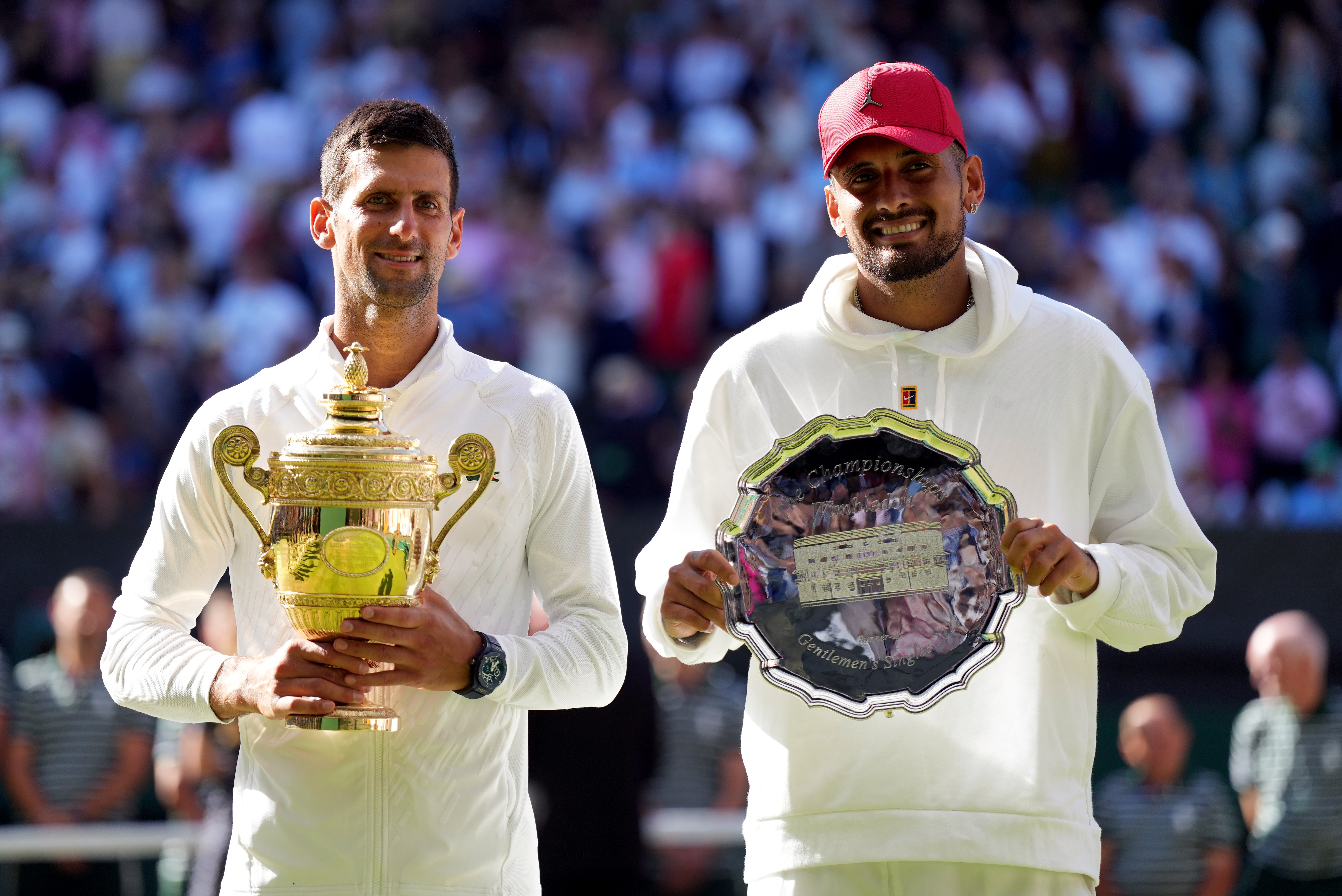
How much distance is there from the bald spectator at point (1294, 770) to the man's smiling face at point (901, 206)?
12.2ft

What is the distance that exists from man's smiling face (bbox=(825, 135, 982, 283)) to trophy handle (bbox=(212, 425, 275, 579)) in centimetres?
97

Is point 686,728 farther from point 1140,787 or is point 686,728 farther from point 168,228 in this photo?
point 168,228

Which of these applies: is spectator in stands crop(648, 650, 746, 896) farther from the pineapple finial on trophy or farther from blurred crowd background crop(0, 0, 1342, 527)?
the pineapple finial on trophy

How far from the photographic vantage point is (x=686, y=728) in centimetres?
591

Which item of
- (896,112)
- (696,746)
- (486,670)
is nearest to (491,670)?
(486,670)

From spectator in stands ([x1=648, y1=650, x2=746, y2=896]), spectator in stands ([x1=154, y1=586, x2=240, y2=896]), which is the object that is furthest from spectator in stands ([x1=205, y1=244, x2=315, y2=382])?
spectator in stands ([x1=648, y1=650, x2=746, y2=896])

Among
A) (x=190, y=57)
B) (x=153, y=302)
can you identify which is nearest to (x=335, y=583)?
(x=153, y=302)

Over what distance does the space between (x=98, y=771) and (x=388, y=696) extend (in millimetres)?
3723

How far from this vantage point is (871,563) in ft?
8.74

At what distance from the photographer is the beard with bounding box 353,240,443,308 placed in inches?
109

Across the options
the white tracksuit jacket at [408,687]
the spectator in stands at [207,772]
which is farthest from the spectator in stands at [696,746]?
the white tracksuit jacket at [408,687]

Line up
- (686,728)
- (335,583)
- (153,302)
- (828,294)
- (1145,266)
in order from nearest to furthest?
(335,583), (828,294), (686,728), (153,302), (1145,266)

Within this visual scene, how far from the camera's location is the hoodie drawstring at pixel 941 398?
279 cm

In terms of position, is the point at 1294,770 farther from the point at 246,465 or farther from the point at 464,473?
the point at 246,465
